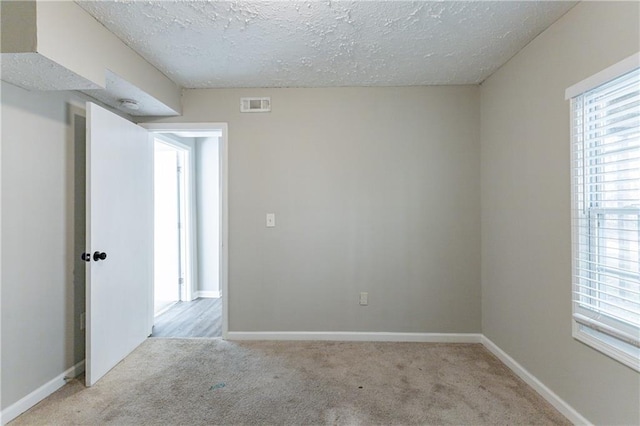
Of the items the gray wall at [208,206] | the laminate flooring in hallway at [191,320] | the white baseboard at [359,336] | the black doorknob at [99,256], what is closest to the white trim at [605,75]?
the white baseboard at [359,336]

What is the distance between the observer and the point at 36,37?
1.46 meters

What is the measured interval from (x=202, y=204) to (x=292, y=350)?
106 inches

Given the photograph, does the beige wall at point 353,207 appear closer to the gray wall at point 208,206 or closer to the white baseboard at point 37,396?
the white baseboard at point 37,396

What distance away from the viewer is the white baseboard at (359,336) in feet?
9.26

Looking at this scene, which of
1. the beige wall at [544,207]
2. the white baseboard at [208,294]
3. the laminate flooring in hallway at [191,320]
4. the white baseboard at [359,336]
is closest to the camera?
the beige wall at [544,207]

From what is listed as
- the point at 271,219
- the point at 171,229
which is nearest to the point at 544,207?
the point at 271,219

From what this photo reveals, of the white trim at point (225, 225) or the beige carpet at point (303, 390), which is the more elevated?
the white trim at point (225, 225)

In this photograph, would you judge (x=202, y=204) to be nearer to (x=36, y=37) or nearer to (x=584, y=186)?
(x=36, y=37)

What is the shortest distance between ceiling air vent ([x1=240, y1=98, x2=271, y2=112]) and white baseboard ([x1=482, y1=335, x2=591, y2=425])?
9.83ft

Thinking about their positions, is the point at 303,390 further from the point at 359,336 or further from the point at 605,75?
the point at 605,75

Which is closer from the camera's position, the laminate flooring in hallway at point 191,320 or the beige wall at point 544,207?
the beige wall at point 544,207

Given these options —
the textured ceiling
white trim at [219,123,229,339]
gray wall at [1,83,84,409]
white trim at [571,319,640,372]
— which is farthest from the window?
gray wall at [1,83,84,409]

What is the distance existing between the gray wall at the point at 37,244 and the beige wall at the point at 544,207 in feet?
11.0

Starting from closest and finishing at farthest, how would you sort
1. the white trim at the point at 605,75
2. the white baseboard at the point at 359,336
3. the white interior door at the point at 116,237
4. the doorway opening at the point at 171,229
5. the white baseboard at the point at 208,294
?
1. the white trim at the point at 605,75
2. the white interior door at the point at 116,237
3. the white baseboard at the point at 359,336
4. the doorway opening at the point at 171,229
5. the white baseboard at the point at 208,294
